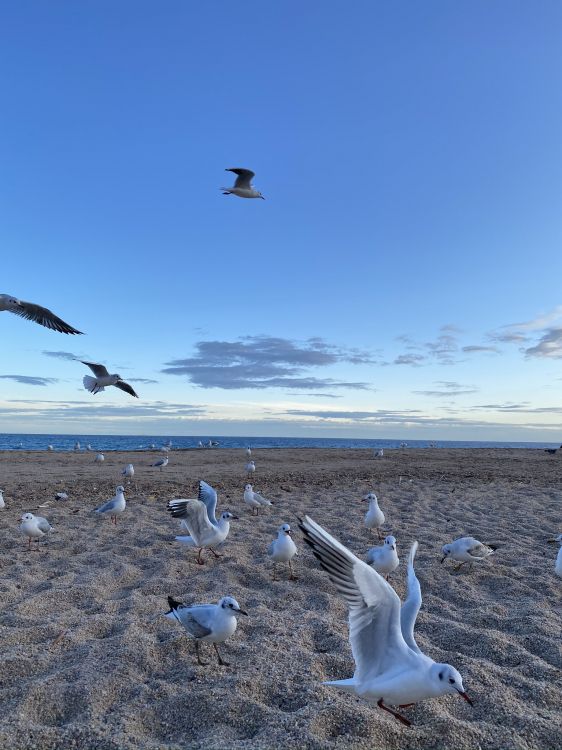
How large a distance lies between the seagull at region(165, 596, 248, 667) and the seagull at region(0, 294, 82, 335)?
270 inches

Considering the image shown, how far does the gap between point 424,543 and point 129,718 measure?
17.8ft

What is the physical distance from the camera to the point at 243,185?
11906mm

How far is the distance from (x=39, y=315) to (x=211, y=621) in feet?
24.4

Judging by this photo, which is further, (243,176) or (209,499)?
(243,176)

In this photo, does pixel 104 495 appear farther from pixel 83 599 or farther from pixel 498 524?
pixel 498 524

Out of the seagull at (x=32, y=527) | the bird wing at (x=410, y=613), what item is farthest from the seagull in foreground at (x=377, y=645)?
the seagull at (x=32, y=527)

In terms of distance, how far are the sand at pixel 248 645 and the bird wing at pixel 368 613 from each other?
1.16 ft

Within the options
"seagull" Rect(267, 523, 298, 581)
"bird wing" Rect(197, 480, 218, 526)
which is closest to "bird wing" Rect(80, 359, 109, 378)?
"bird wing" Rect(197, 480, 218, 526)

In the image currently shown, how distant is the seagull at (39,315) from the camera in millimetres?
9398

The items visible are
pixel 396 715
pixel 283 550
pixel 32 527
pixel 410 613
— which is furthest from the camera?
pixel 32 527

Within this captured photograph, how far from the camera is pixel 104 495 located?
12.0 m

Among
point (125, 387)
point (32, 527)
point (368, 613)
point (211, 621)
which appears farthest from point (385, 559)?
point (125, 387)

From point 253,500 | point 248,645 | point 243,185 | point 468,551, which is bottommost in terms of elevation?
point 248,645

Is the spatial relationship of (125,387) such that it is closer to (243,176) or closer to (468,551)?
(243,176)
